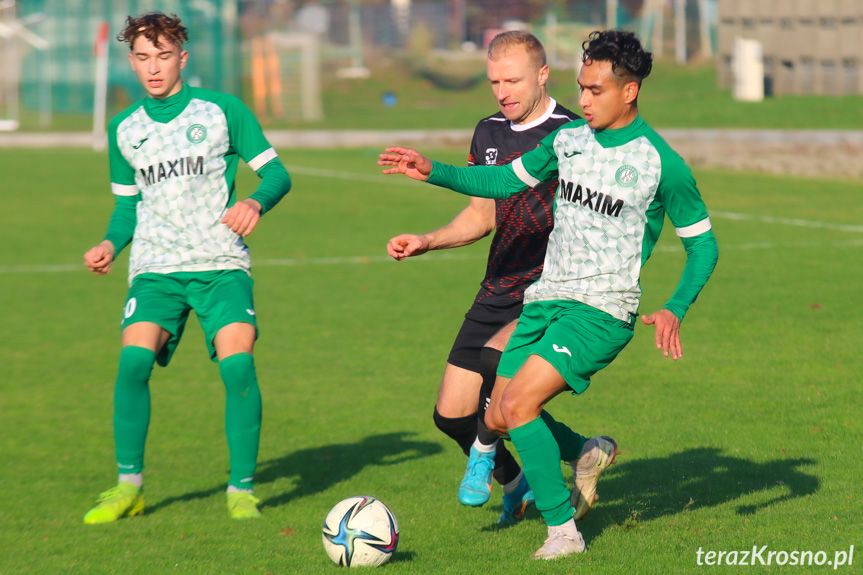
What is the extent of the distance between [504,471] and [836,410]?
272cm

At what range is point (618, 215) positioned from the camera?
470cm

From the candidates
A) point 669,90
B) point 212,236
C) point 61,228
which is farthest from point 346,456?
point 669,90

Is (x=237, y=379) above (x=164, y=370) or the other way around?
above

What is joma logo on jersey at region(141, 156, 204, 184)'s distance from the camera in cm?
581

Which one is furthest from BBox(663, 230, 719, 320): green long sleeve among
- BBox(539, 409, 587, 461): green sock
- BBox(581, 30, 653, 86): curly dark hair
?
BBox(539, 409, 587, 461): green sock

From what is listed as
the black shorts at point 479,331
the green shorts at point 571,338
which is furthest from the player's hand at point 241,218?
the green shorts at point 571,338

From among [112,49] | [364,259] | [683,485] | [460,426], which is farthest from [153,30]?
[112,49]

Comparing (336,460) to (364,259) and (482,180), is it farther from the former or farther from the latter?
(364,259)

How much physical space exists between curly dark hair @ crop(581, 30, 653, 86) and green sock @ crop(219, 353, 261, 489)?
237 cm

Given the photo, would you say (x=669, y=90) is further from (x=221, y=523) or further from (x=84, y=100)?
(x=221, y=523)

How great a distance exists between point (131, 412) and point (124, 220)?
106cm

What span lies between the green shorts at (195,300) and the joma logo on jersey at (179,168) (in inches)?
20.4

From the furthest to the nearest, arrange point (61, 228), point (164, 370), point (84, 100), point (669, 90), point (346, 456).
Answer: point (669, 90), point (84, 100), point (61, 228), point (164, 370), point (346, 456)

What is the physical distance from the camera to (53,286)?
1338 centimetres
